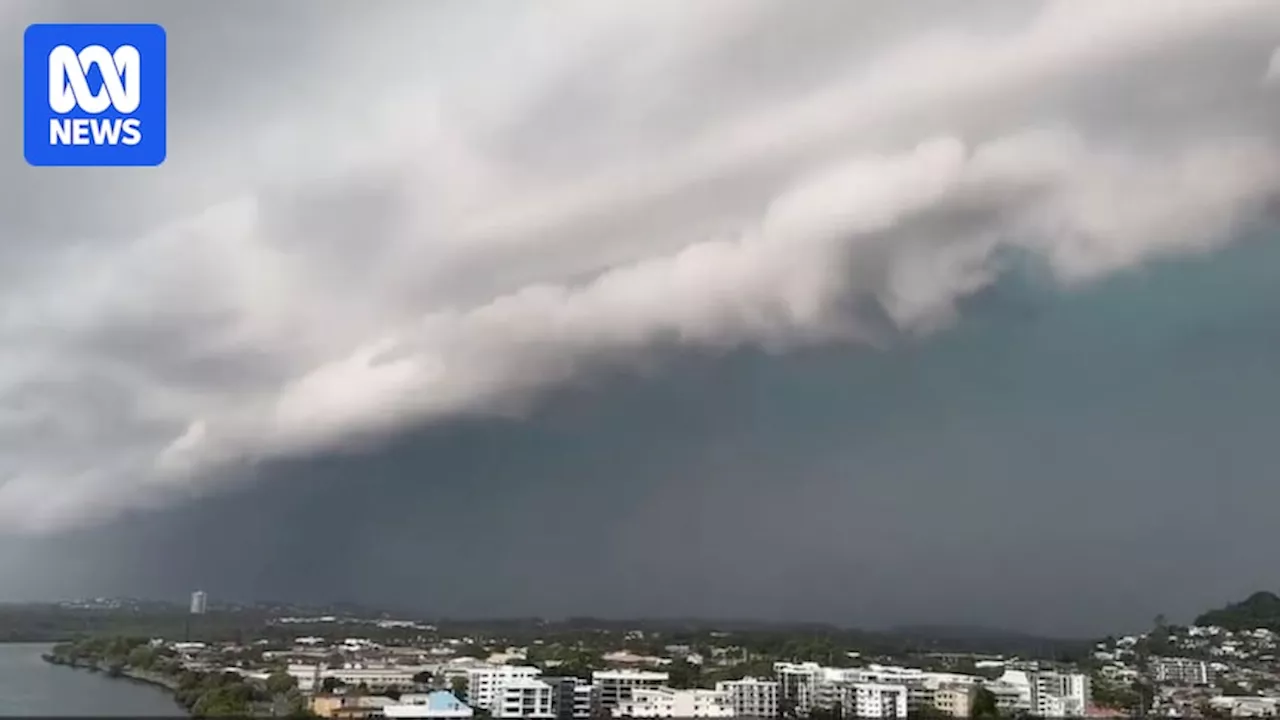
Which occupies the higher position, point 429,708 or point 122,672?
point 122,672

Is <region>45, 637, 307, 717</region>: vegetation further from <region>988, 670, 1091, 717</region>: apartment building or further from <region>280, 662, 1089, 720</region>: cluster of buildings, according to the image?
<region>988, 670, 1091, 717</region>: apartment building

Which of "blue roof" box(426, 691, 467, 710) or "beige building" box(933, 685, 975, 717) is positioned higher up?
"blue roof" box(426, 691, 467, 710)

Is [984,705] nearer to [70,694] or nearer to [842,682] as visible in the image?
[842,682]

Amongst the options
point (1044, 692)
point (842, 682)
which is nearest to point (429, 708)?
point (842, 682)

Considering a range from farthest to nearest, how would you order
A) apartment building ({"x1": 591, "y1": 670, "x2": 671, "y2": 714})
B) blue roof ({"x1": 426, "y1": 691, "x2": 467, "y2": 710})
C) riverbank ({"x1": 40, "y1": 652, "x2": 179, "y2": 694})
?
1. apartment building ({"x1": 591, "y1": 670, "x2": 671, "y2": 714})
2. blue roof ({"x1": 426, "y1": 691, "x2": 467, "y2": 710})
3. riverbank ({"x1": 40, "y1": 652, "x2": 179, "y2": 694})

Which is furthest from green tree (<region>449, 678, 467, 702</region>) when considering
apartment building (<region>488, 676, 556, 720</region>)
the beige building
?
the beige building

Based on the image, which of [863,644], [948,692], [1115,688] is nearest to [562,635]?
[863,644]

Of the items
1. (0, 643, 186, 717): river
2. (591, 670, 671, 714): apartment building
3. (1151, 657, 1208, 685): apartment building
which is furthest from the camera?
(1151, 657, 1208, 685): apartment building
